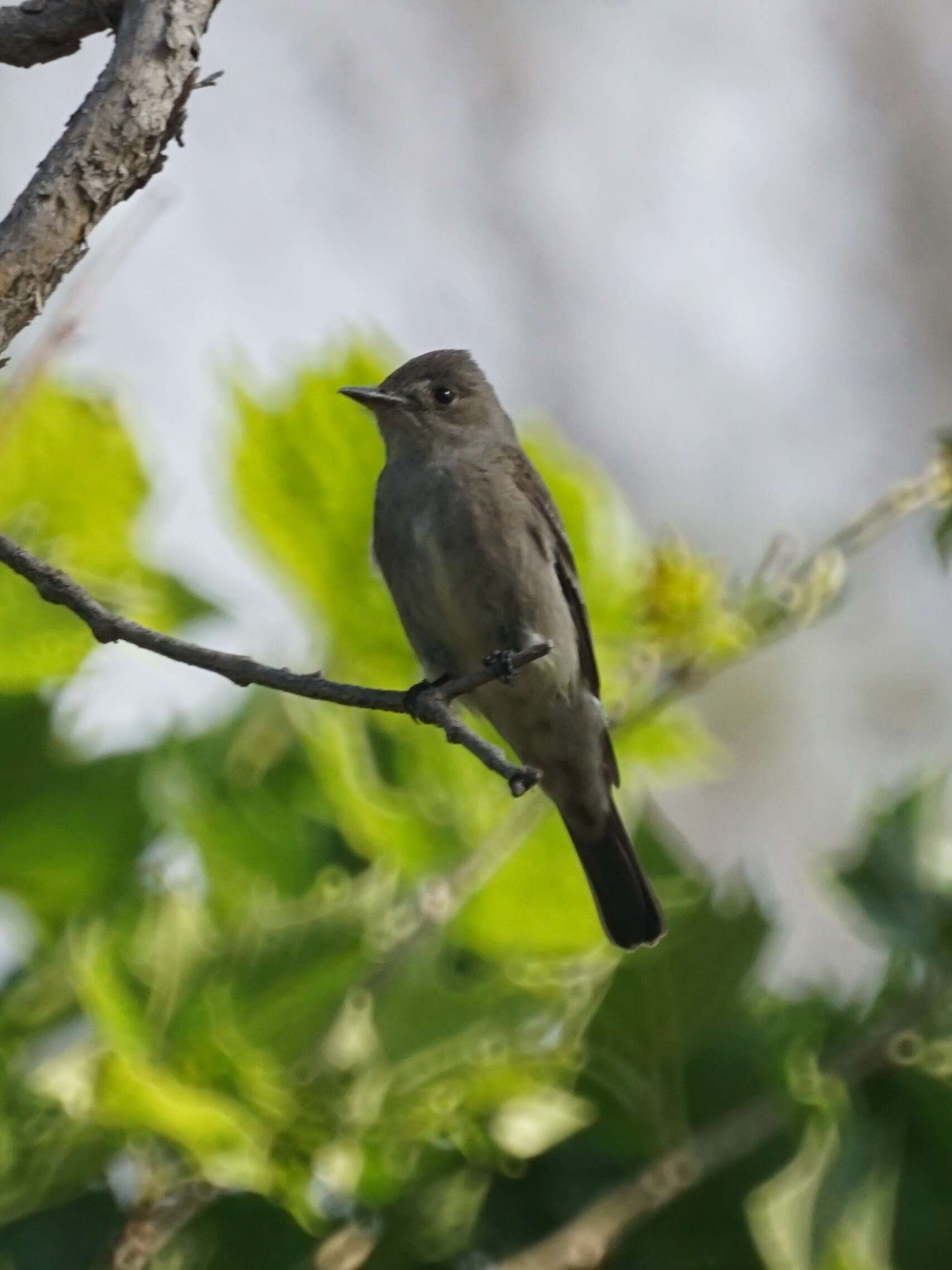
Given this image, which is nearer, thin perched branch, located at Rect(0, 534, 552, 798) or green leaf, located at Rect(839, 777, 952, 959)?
thin perched branch, located at Rect(0, 534, 552, 798)

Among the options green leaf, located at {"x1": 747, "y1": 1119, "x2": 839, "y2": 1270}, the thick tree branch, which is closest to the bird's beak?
the thick tree branch

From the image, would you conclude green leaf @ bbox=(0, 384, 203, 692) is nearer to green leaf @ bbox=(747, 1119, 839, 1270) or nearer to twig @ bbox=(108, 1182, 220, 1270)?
twig @ bbox=(108, 1182, 220, 1270)

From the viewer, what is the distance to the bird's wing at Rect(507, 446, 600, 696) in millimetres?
3492

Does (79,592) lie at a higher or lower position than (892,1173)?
higher

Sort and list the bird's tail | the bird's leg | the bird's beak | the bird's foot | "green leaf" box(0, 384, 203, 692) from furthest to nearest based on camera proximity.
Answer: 1. the bird's beak
2. the bird's tail
3. "green leaf" box(0, 384, 203, 692)
4. the bird's foot
5. the bird's leg

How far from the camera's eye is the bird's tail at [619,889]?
2.87 m

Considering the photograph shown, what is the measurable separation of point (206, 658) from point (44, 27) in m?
0.71

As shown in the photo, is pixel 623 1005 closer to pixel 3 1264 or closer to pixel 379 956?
pixel 379 956

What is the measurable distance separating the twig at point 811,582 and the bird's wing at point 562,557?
0.41 metres

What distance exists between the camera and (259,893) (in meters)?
2.54

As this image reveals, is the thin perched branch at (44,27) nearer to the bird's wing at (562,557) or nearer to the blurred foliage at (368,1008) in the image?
the blurred foliage at (368,1008)

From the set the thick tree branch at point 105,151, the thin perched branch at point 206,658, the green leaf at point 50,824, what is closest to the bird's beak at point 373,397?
the green leaf at point 50,824

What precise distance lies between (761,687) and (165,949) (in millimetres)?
8965

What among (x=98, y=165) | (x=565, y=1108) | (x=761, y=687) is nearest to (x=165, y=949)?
(x=565, y=1108)
